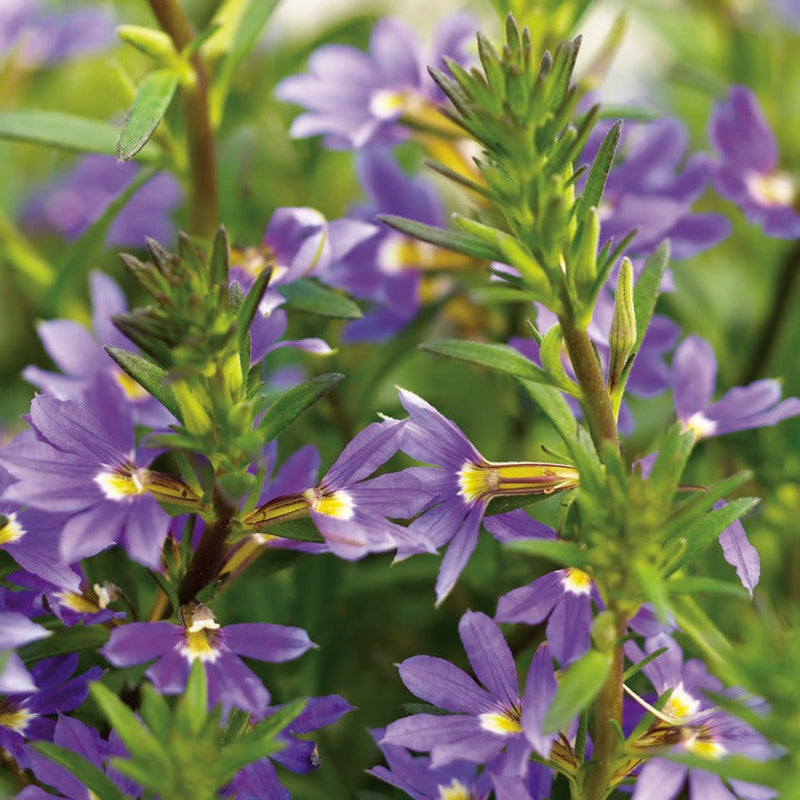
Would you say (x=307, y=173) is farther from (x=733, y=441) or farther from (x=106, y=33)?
(x=733, y=441)

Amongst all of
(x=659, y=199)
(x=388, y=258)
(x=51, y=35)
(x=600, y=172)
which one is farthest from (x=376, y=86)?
(x=51, y=35)

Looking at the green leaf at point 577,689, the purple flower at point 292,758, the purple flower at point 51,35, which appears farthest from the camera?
the purple flower at point 51,35

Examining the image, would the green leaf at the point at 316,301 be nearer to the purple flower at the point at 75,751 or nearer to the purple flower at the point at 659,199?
the purple flower at the point at 659,199

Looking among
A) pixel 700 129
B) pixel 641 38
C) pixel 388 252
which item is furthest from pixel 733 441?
pixel 641 38

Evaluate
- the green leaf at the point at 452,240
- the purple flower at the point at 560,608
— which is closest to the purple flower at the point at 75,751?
the purple flower at the point at 560,608

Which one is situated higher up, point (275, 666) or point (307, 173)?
point (307, 173)

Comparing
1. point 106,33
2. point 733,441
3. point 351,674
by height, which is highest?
point 106,33

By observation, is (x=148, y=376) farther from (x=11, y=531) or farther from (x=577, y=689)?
(x=577, y=689)

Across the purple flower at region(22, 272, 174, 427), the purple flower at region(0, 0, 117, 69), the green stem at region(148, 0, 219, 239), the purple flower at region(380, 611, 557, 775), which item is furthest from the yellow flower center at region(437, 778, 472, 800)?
the purple flower at region(0, 0, 117, 69)
